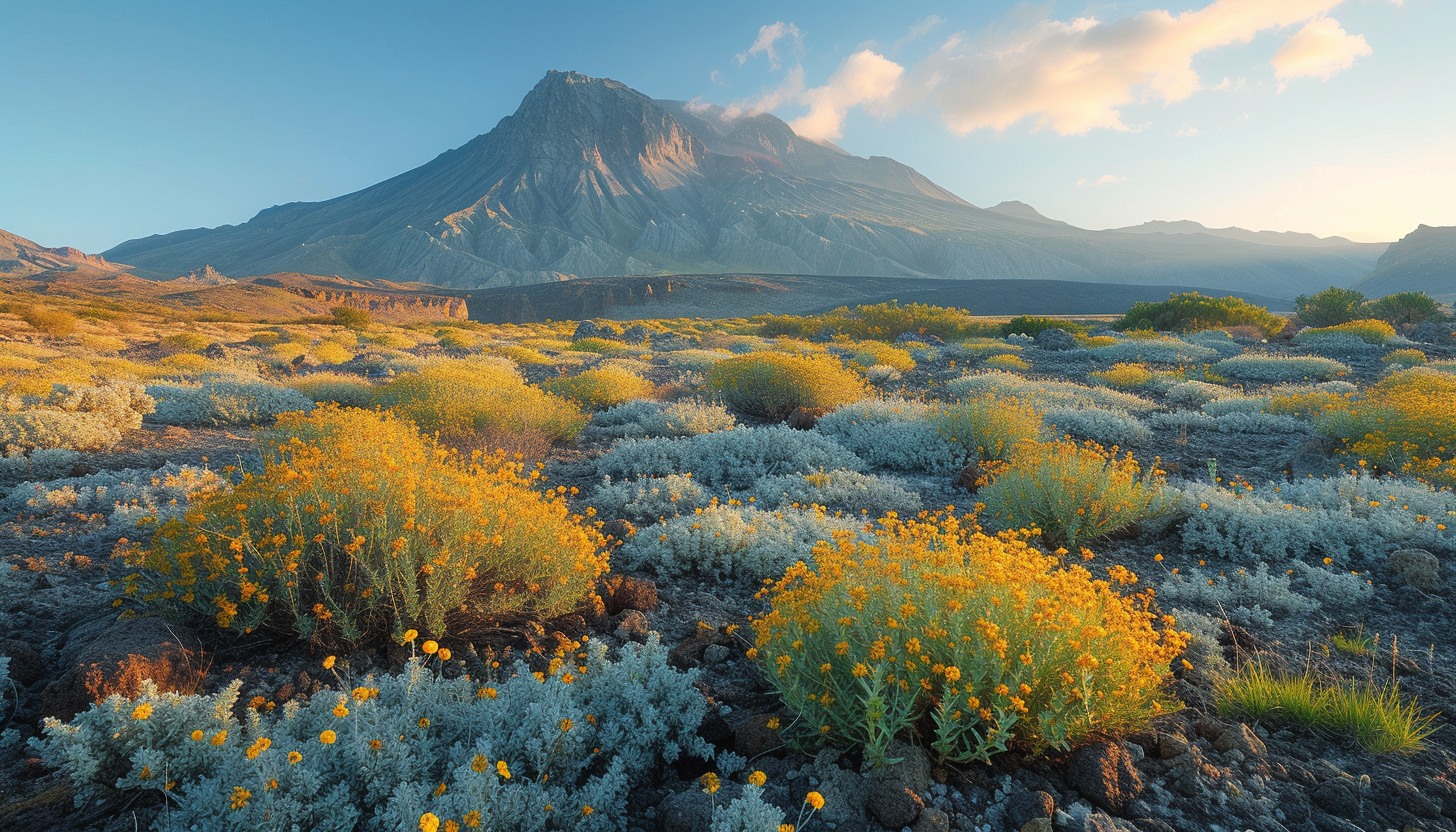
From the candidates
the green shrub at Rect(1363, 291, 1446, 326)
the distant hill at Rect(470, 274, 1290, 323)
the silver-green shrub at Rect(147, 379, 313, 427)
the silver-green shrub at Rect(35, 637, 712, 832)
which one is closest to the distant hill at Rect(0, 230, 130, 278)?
the distant hill at Rect(470, 274, 1290, 323)

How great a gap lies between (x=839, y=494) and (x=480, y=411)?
4594 millimetres

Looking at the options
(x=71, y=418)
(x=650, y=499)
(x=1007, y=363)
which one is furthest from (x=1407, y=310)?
(x=71, y=418)

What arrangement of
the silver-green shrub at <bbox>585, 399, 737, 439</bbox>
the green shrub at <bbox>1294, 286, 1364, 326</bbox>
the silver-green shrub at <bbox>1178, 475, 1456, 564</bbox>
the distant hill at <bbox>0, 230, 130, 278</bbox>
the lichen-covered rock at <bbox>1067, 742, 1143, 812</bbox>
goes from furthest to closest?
the distant hill at <bbox>0, 230, 130, 278</bbox>, the green shrub at <bbox>1294, 286, 1364, 326</bbox>, the silver-green shrub at <bbox>585, 399, 737, 439</bbox>, the silver-green shrub at <bbox>1178, 475, 1456, 564</bbox>, the lichen-covered rock at <bbox>1067, 742, 1143, 812</bbox>

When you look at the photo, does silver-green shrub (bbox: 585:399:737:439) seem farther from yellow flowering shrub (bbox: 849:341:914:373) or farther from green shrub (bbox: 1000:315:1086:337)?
green shrub (bbox: 1000:315:1086:337)

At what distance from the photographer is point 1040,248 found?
123312 mm

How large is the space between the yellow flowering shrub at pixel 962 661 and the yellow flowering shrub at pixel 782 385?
700cm

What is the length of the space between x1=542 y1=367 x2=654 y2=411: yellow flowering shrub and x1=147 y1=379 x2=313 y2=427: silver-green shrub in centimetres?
372

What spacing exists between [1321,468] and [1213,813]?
652 cm

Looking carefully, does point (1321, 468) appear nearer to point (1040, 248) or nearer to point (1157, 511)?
point (1157, 511)

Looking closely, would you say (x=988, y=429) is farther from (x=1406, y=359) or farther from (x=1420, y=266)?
(x=1420, y=266)

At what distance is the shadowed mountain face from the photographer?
11988 cm

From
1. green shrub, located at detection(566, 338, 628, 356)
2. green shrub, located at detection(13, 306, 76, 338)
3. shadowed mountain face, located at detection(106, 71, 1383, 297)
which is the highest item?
shadowed mountain face, located at detection(106, 71, 1383, 297)

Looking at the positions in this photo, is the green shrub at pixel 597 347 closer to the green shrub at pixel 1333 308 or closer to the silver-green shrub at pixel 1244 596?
the silver-green shrub at pixel 1244 596

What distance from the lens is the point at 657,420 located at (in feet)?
28.4
